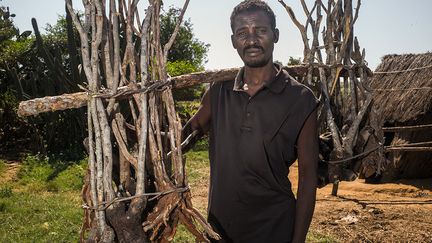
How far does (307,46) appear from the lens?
2.46 metres

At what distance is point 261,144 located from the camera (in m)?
1.74

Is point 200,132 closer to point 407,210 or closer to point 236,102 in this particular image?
point 236,102

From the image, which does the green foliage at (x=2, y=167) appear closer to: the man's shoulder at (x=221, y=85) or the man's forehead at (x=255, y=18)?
the man's shoulder at (x=221, y=85)

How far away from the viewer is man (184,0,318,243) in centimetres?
→ 174

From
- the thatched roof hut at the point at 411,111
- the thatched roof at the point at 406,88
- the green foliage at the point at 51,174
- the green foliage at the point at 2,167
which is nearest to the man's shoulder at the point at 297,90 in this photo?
the green foliage at the point at 51,174

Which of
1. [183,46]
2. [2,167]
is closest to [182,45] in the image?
[183,46]

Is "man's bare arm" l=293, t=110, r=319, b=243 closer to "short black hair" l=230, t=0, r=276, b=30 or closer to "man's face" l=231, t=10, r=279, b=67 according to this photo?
"man's face" l=231, t=10, r=279, b=67

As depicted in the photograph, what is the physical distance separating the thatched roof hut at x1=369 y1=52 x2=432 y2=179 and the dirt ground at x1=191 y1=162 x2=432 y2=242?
0.33 meters

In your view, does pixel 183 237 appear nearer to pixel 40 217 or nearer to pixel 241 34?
pixel 40 217

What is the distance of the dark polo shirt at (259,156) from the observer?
5.71 ft

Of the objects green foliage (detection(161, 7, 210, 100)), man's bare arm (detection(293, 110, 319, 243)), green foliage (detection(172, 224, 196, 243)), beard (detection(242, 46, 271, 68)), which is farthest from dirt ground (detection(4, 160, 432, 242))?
green foliage (detection(161, 7, 210, 100))

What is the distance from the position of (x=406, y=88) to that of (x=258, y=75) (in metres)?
6.87

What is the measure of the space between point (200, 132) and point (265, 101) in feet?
1.55

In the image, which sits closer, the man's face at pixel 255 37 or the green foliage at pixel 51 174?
the man's face at pixel 255 37
